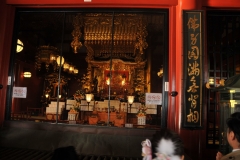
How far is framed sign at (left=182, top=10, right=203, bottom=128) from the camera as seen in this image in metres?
3.73

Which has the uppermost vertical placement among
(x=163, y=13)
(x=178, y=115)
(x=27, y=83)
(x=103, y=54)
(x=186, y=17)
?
(x=103, y=54)

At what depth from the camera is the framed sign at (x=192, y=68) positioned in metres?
3.73

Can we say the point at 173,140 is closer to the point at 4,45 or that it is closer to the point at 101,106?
the point at 4,45

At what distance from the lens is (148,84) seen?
11688mm

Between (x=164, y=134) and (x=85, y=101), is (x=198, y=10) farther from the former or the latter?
(x=85, y=101)

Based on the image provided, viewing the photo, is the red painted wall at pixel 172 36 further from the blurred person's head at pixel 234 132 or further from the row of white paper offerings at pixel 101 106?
the row of white paper offerings at pixel 101 106

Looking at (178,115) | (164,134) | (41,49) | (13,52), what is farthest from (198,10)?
(41,49)

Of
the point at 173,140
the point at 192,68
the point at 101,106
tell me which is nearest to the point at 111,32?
the point at 101,106

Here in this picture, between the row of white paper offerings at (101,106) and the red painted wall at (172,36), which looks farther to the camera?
the row of white paper offerings at (101,106)

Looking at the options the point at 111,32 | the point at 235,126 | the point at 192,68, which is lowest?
the point at 235,126

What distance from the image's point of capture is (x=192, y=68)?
150 inches

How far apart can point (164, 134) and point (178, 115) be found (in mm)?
2524

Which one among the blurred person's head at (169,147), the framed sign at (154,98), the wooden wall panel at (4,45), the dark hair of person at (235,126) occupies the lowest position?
the blurred person's head at (169,147)

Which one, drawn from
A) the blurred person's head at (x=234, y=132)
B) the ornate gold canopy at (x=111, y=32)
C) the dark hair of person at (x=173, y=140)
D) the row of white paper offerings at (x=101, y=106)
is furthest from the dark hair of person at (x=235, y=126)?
the row of white paper offerings at (x=101, y=106)
